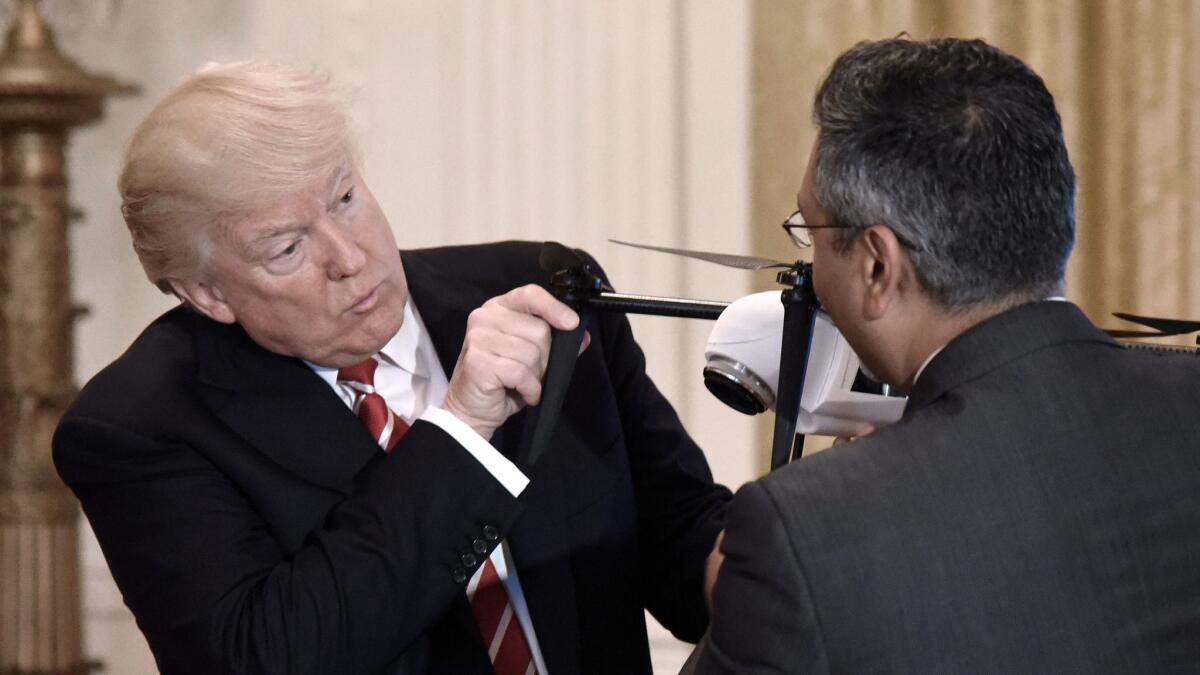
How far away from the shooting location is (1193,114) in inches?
116

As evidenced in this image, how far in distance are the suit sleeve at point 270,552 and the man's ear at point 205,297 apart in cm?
18

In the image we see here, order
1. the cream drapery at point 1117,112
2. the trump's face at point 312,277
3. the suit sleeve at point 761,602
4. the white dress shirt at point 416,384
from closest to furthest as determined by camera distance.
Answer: the suit sleeve at point 761,602 < the trump's face at point 312,277 < the white dress shirt at point 416,384 < the cream drapery at point 1117,112

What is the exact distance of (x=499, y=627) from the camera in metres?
1.64

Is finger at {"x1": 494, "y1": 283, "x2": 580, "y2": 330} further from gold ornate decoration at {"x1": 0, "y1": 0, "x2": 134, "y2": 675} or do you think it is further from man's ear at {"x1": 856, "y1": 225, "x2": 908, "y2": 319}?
gold ornate decoration at {"x1": 0, "y1": 0, "x2": 134, "y2": 675}

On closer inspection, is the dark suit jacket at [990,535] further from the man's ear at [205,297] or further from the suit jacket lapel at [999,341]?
the man's ear at [205,297]

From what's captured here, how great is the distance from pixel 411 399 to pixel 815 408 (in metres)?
0.56

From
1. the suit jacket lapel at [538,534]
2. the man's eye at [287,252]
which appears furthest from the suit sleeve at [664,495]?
the man's eye at [287,252]

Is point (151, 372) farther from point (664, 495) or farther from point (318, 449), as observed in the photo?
point (664, 495)

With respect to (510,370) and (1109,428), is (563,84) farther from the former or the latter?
(1109,428)

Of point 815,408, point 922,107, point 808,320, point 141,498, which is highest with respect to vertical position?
point 922,107

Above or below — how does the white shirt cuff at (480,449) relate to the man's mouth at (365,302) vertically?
below

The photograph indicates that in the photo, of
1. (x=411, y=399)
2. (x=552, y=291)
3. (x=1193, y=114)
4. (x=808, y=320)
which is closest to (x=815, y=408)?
(x=808, y=320)

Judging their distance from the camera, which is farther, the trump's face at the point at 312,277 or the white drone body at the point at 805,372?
the trump's face at the point at 312,277

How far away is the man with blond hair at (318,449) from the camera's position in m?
1.48
